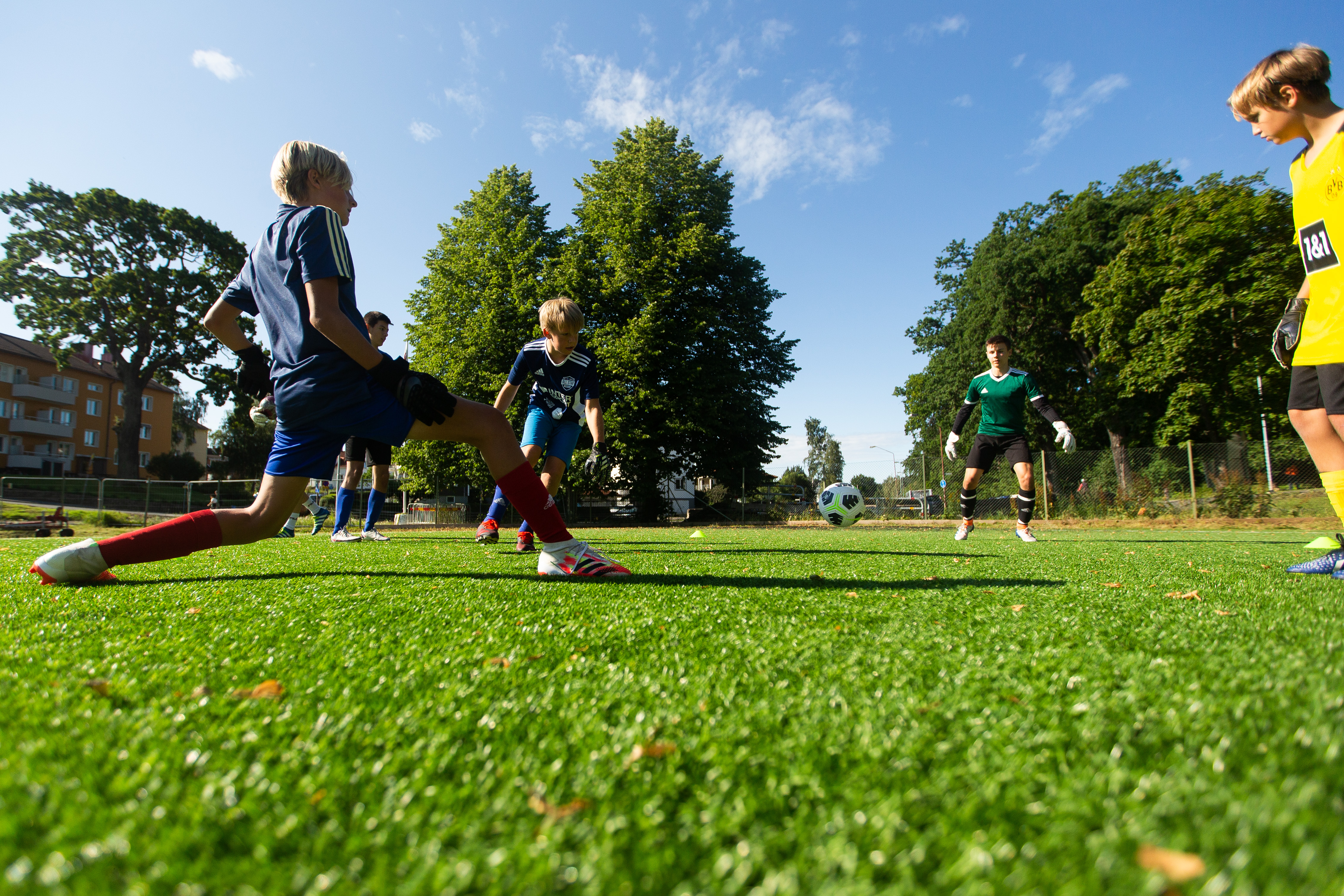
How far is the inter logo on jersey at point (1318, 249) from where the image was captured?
120 inches

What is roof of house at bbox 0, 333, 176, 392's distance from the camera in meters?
46.5

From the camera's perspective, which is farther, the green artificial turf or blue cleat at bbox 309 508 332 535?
blue cleat at bbox 309 508 332 535

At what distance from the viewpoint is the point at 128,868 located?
731 millimetres

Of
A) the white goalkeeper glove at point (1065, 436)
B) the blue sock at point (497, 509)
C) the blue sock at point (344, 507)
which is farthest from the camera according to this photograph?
the blue sock at point (344, 507)

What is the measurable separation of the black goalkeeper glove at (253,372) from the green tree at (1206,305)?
27432 mm

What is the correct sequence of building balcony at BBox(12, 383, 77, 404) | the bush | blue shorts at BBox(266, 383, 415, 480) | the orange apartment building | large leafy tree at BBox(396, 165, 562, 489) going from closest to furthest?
blue shorts at BBox(266, 383, 415, 480) → large leafy tree at BBox(396, 165, 562, 489) → the orange apartment building → building balcony at BBox(12, 383, 77, 404) → the bush

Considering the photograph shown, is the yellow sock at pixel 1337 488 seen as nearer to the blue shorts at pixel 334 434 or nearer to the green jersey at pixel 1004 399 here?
the green jersey at pixel 1004 399

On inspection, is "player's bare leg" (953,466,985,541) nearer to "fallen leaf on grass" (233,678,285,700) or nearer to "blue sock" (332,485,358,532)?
"blue sock" (332,485,358,532)

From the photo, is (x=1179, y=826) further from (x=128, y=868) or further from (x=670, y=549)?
(x=670, y=549)

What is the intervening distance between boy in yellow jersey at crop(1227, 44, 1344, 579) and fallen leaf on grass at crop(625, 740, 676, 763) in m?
3.81

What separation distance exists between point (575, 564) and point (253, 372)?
92.0 inches

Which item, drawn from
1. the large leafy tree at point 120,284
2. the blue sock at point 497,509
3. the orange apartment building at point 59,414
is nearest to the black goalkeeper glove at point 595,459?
the blue sock at point 497,509

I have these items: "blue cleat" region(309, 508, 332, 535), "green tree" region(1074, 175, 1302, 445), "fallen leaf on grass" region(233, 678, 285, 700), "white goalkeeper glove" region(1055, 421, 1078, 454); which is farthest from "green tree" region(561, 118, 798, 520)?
"fallen leaf on grass" region(233, 678, 285, 700)

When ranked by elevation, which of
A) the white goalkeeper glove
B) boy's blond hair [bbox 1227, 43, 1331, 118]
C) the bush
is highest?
the bush
